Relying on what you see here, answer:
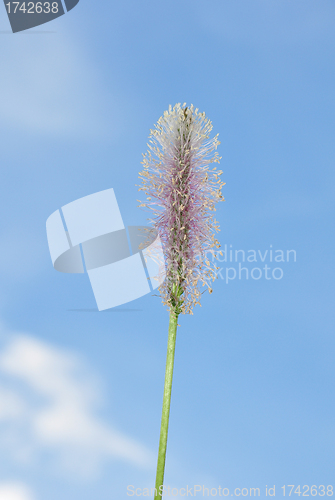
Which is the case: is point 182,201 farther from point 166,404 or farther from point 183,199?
point 166,404

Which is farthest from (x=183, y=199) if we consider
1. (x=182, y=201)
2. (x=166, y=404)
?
(x=166, y=404)

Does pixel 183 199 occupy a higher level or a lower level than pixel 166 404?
higher

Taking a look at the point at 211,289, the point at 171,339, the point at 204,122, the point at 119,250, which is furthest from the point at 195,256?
the point at 119,250

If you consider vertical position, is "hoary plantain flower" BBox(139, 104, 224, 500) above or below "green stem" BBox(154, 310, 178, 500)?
above

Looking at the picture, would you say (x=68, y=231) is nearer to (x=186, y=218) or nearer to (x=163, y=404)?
(x=186, y=218)

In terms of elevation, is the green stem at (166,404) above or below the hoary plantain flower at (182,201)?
below

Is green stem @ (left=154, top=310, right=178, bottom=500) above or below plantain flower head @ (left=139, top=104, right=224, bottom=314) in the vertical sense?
below

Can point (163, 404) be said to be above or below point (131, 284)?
below

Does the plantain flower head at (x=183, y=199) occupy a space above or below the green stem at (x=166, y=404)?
above
